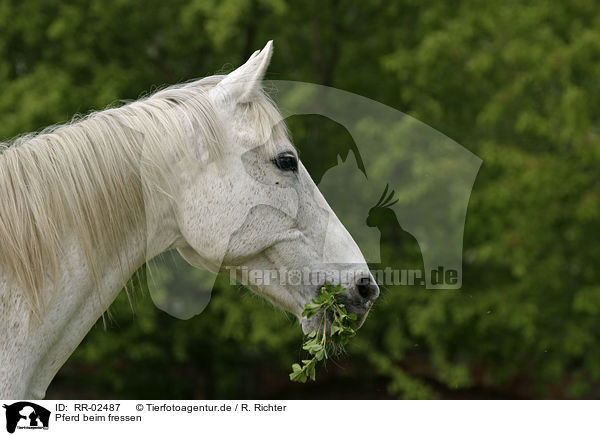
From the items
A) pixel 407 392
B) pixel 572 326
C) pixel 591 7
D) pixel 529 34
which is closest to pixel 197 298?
pixel 407 392

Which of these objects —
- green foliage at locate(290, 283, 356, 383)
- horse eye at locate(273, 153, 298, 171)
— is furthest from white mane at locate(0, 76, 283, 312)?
green foliage at locate(290, 283, 356, 383)

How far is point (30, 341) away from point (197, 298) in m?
4.62

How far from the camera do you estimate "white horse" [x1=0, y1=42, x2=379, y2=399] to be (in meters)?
1.92

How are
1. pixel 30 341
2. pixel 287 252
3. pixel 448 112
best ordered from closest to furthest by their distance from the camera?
pixel 30 341
pixel 287 252
pixel 448 112

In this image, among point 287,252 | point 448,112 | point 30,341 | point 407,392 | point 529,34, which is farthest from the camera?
point 448,112

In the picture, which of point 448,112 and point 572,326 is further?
point 448,112

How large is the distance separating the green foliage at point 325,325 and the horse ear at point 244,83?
775mm

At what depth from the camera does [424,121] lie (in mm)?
7352

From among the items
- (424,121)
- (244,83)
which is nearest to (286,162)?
(244,83)

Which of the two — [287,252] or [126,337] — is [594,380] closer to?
[126,337]

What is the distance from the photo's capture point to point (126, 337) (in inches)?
302
